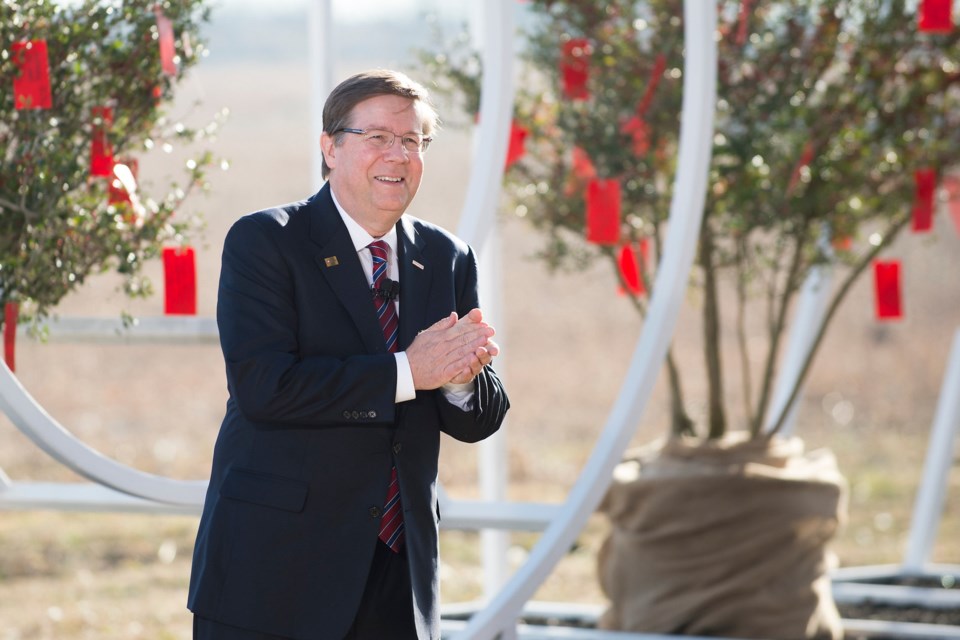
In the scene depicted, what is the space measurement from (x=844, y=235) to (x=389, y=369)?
325cm

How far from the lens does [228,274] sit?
7.52ft

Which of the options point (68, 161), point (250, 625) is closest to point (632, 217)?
point (68, 161)

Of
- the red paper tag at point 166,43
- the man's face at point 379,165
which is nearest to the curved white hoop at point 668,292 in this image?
the red paper tag at point 166,43

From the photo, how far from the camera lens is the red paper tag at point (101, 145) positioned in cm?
330

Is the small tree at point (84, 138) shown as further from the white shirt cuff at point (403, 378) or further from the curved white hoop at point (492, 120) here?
the white shirt cuff at point (403, 378)

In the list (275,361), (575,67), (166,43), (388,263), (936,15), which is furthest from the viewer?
(575,67)

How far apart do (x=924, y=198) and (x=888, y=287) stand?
0.35 metres

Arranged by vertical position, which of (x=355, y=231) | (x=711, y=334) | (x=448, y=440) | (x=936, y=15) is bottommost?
(x=448, y=440)

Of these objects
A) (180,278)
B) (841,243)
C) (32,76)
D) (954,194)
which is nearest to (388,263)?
Answer: (180,278)

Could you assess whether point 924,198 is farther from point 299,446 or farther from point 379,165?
point 299,446

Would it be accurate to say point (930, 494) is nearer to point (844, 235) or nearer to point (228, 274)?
point (844, 235)

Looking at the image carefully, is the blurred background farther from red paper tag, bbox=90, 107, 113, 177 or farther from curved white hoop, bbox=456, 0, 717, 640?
curved white hoop, bbox=456, 0, 717, 640

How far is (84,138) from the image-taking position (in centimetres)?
335

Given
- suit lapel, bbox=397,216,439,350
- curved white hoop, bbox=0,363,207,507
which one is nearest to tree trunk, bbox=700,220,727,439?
curved white hoop, bbox=0,363,207,507
